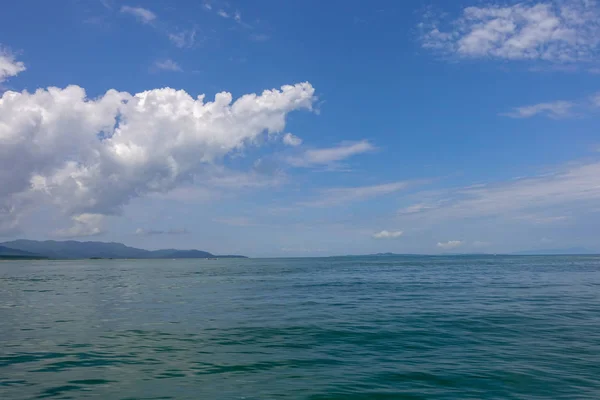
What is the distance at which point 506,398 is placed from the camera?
16.1 metres

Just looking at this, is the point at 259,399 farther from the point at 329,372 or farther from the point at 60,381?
the point at 60,381

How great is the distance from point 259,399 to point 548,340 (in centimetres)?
1919

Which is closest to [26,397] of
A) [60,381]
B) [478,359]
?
[60,381]

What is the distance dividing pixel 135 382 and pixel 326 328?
15264 millimetres

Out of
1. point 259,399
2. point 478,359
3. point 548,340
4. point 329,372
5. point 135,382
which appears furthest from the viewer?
point 548,340

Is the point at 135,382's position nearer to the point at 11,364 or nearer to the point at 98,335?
the point at 11,364

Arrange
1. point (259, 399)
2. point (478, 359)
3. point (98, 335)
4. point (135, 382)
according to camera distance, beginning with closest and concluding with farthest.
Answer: point (259, 399) < point (135, 382) < point (478, 359) < point (98, 335)

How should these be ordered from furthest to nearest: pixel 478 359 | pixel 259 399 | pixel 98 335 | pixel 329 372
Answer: pixel 98 335, pixel 478 359, pixel 329 372, pixel 259 399

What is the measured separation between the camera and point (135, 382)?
18359 millimetres

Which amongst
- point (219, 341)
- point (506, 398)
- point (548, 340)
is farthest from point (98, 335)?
point (548, 340)

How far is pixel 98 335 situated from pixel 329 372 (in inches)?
713

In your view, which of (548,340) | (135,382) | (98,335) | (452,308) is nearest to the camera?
(135,382)

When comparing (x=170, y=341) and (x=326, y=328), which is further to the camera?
(x=326, y=328)

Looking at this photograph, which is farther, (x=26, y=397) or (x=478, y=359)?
(x=478, y=359)
